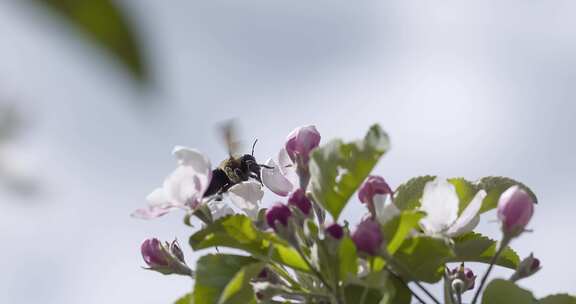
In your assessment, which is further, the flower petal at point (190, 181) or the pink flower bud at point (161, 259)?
the pink flower bud at point (161, 259)

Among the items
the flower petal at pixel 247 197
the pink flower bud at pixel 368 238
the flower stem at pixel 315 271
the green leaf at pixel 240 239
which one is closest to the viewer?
the pink flower bud at pixel 368 238

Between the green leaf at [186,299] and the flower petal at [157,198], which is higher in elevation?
the flower petal at [157,198]

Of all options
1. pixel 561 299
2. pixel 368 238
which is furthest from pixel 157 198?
pixel 561 299

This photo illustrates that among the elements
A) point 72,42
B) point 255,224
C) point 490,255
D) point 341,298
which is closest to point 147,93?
point 72,42

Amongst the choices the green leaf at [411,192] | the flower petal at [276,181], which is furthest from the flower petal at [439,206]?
the flower petal at [276,181]

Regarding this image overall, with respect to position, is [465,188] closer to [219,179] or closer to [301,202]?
[301,202]

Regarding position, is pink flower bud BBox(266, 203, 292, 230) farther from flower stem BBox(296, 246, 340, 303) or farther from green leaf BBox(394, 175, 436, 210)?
green leaf BBox(394, 175, 436, 210)

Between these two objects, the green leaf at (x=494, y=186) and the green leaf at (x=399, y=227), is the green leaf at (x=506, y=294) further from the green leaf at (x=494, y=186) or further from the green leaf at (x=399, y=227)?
the green leaf at (x=399, y=227)
